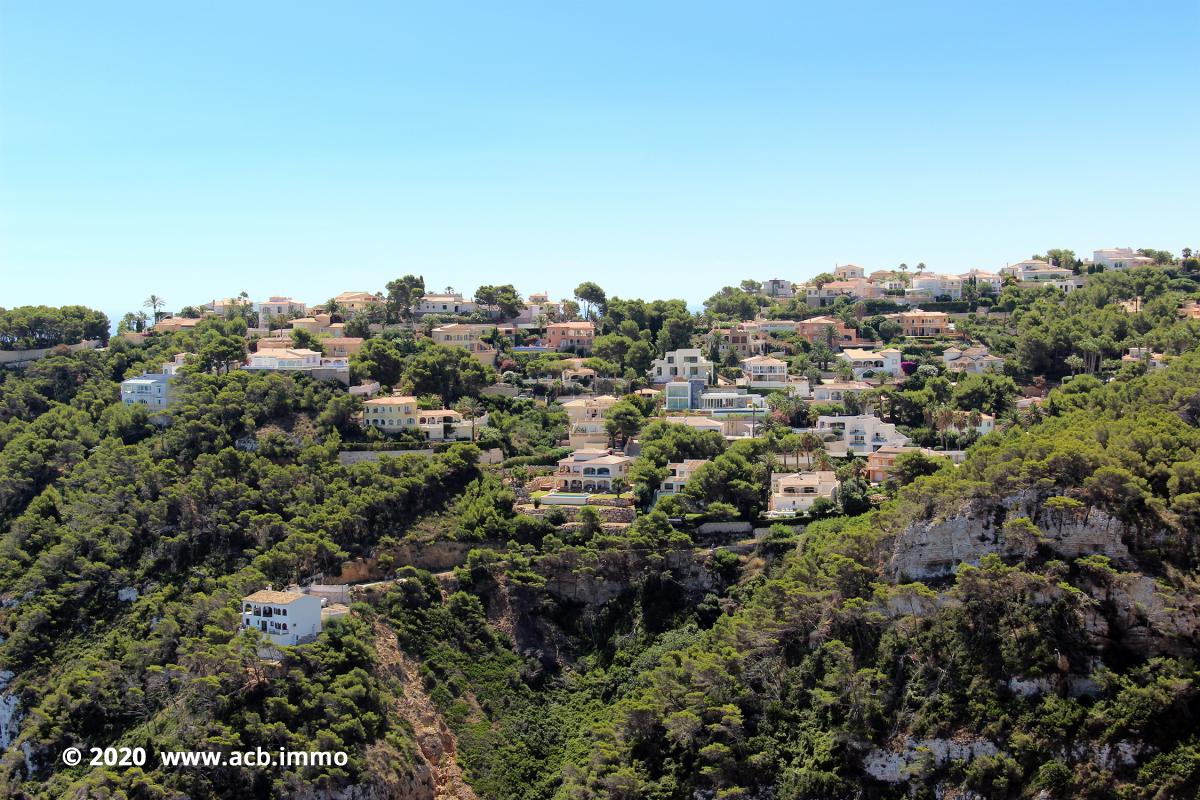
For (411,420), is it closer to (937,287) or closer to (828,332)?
(828,332)

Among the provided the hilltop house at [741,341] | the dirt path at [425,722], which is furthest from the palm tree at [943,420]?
the dirt path at [425,722]

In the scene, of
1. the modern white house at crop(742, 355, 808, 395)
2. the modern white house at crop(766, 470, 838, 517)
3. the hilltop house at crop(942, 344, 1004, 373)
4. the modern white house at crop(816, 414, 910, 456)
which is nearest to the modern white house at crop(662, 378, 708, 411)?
the modern white house at crop(742, 355, 808, 395)

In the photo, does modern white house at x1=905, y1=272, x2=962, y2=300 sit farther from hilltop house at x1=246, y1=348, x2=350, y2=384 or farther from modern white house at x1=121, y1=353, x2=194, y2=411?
modern white house at x1=121, y1=353, x2=194, y2=411

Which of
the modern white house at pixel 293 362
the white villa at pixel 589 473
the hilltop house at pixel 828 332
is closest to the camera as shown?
the white villa at pixel 589 473

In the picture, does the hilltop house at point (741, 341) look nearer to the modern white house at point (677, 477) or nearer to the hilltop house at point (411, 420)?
the hilltop house at point (411, 420)

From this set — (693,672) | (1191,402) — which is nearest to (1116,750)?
(693,672)

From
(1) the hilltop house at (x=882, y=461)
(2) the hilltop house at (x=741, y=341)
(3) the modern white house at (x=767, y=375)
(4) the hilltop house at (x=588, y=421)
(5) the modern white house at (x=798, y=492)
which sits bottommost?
(5) the modern white house at (x=798, y=492)

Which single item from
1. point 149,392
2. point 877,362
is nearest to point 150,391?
point 149,392
